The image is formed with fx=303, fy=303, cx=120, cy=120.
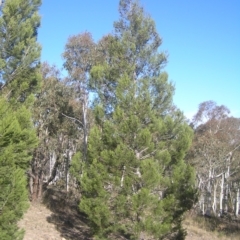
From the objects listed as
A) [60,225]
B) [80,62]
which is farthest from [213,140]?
[60,225]

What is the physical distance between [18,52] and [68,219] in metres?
8.09

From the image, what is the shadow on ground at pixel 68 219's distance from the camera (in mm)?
11711

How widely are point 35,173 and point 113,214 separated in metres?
8.16

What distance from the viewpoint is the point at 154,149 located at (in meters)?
9.41

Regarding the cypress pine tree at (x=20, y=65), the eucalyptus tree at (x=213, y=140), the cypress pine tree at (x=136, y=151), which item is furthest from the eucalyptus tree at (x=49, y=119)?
the eucalyptus tree at (x=213, y=140)

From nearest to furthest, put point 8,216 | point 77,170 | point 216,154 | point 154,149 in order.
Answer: point 8,216
point 154,149
point 77,170
point 216,154

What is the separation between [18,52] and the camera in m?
9.00

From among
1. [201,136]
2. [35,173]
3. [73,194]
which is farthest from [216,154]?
[35,173]

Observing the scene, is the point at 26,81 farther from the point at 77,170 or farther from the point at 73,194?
the point at 73,194

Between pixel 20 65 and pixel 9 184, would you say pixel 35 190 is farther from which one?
pixel 9 184

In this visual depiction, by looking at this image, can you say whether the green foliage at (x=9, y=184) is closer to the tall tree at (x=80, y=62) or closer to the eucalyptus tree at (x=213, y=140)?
the tall tree at (x=80, y=62)

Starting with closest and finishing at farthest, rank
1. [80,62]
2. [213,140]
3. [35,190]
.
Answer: [35,190]
[80,62]
[213,140]

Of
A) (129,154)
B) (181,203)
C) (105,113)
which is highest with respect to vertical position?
(105,113)

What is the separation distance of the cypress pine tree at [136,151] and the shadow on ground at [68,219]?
3150mm
